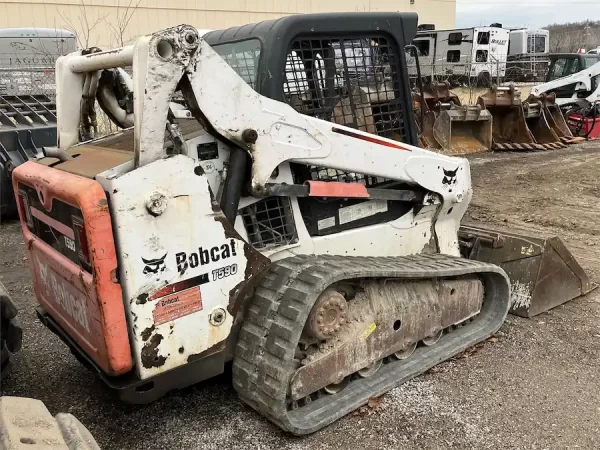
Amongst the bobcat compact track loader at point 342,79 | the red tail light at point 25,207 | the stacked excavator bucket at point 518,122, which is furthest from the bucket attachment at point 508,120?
the red tail light at point 25,207

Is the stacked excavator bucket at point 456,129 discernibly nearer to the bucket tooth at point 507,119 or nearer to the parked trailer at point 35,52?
the bucket tooth at point 507,119

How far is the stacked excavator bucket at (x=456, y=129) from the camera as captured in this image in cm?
1143

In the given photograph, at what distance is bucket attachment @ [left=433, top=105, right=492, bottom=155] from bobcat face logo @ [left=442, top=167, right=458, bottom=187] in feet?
25.4

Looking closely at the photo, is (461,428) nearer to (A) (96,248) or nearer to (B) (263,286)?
(B) (263,286)

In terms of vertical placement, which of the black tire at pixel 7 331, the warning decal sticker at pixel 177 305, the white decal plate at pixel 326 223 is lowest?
the black tire at pixel 7 331

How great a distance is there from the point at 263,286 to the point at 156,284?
0.61 metres

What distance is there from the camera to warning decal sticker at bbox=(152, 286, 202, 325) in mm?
2623

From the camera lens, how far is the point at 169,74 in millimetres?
2486

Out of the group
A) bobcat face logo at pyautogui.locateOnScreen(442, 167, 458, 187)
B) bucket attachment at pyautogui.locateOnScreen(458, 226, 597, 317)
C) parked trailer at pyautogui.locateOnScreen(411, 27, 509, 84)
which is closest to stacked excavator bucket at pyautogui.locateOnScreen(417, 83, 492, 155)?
bucket attachment at pyautogui.locateOnScreen(458, 226, 597, 317)

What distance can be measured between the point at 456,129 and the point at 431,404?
947 centimetres

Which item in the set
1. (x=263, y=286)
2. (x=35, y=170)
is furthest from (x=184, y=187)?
(x=35, y=170)

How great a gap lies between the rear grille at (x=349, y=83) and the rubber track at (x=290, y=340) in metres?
0.84

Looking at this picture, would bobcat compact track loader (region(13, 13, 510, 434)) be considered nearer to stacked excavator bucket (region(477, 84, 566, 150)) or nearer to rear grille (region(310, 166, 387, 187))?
rear grille (region(310, 166, 387, 187))

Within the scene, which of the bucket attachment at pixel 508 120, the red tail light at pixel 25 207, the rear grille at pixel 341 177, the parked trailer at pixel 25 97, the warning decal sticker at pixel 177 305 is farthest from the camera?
the bucket attachment at pixel 508 120
